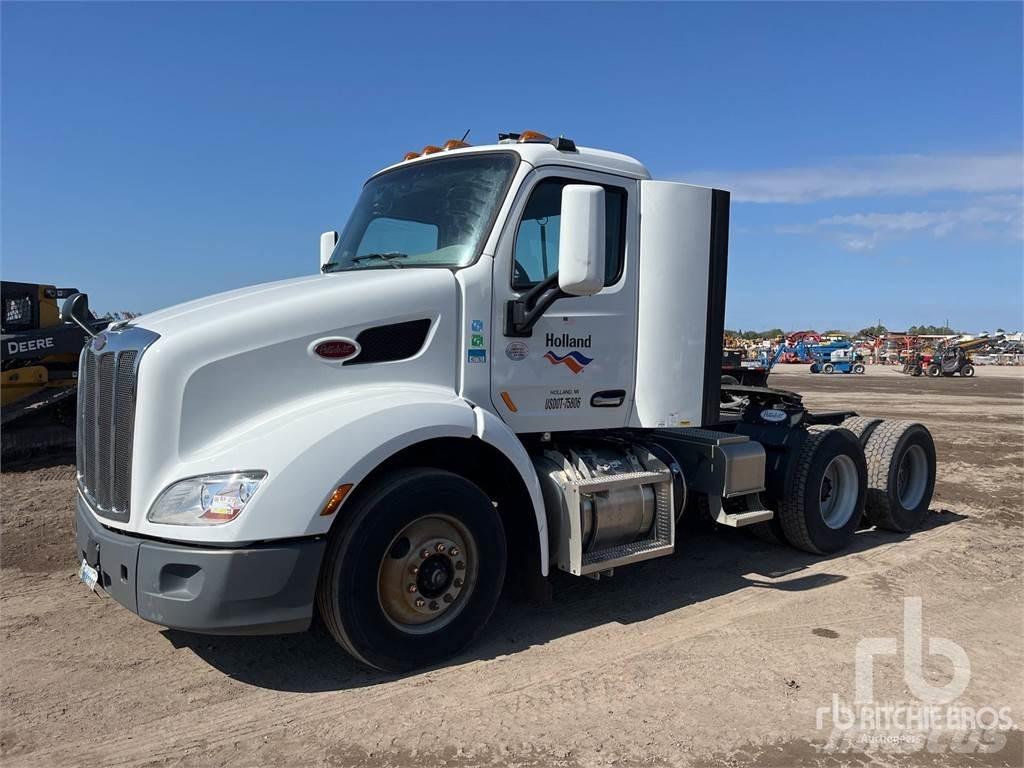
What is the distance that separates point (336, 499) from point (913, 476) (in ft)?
21.5

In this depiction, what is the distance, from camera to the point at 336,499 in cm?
385

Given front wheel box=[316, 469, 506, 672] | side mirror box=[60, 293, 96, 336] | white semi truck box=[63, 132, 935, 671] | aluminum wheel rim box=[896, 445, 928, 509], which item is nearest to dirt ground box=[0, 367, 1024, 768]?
front wheel box=[316, 469, 506, 672]

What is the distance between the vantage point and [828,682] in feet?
13.9

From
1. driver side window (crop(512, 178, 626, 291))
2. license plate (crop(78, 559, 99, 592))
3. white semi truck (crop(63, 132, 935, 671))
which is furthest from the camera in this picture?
driver side window (crop(512, 178, 626, 291))

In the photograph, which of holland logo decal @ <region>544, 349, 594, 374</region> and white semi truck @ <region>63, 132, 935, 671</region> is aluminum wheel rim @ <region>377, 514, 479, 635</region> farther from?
holland logo decal @ <region>544, 349, 594, 374</region>

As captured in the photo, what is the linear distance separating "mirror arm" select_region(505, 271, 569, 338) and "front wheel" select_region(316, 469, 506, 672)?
3.36 feet

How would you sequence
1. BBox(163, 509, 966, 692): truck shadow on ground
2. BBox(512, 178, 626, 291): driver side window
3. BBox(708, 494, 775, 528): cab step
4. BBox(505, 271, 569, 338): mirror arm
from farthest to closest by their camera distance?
BBox(708, 494, 775, 528): cab step
BBox(512, 178, 626, 291): driver side window
BBox(505, 271, 569, 338): mirror arm
BBox(163, 509, 966, 692): truck shadow on ground

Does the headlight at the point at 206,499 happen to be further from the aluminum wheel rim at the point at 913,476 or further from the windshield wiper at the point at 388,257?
the aluminum wheel rim at the point at 913,476

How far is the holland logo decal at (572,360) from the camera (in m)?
5.03

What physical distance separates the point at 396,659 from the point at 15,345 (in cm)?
1006

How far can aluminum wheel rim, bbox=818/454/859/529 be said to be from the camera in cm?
708

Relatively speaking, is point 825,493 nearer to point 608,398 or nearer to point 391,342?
point 608,398

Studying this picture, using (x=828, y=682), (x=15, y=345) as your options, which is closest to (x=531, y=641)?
(x=828, y=682)

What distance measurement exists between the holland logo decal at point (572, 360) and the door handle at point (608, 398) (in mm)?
239
